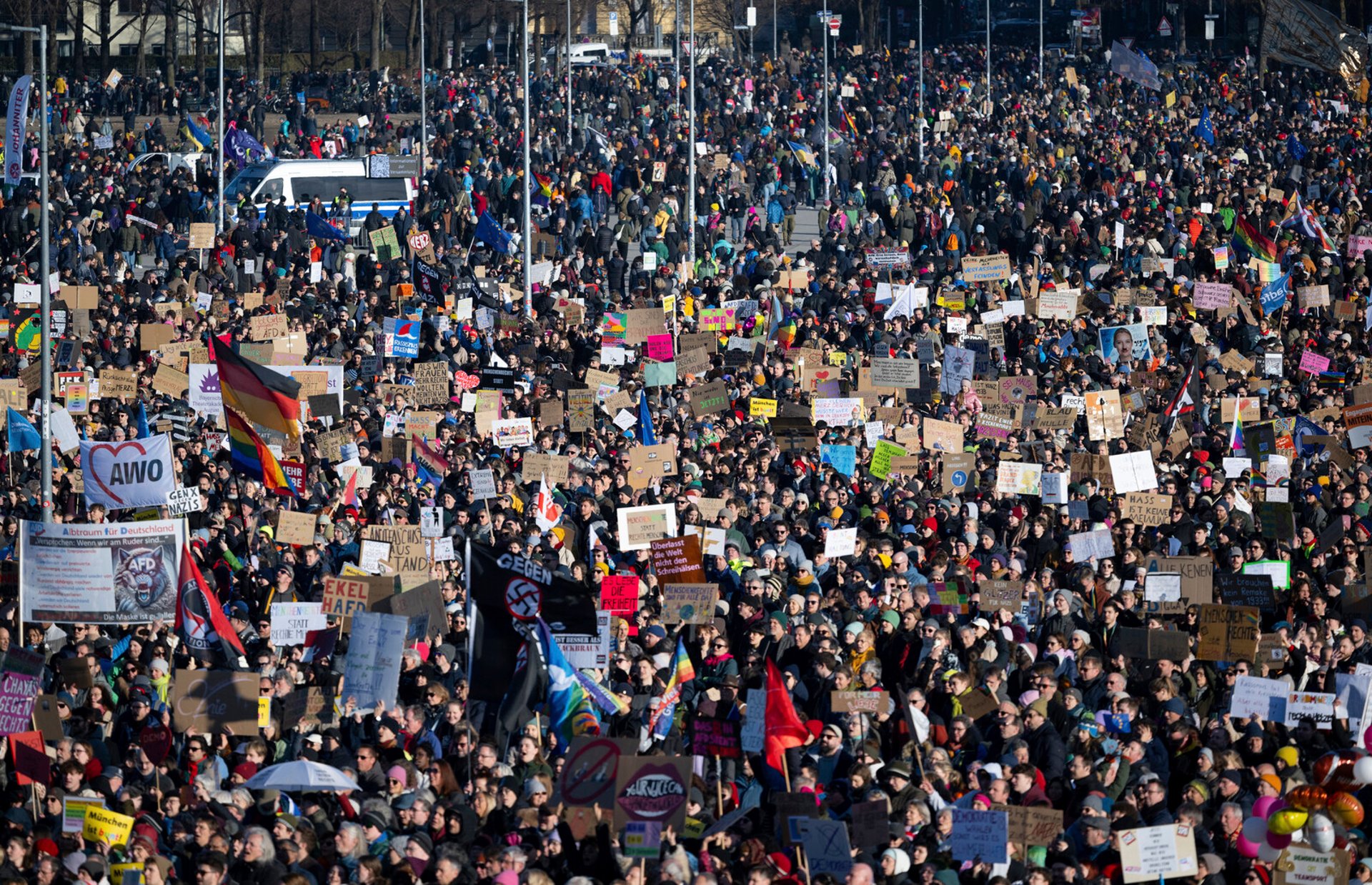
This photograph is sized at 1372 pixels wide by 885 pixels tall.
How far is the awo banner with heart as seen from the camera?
15.6 m

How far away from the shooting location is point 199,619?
1346 cm

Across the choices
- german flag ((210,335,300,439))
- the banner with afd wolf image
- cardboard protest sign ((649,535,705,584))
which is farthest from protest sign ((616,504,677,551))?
the banner with afd wolf image

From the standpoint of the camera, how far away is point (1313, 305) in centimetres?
2417

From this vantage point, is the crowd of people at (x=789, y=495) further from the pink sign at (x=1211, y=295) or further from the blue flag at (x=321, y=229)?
the blue flag at (x=321, y=229)

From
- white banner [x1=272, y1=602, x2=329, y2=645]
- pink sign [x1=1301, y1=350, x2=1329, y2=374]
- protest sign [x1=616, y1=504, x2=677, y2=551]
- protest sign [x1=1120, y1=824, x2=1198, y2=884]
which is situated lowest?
protest sign [x1=1120, y1=824, x2=1198, y2=884]

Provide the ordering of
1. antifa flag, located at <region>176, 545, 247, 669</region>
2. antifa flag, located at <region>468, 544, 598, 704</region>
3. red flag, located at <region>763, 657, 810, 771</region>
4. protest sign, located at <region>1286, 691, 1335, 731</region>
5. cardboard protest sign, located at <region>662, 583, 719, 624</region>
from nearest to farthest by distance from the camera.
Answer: red flag, located at <region>763, 657, 810, 771</region> → protest sign, located at <region>1286, 691, 1335, 731</region> → antifa flag, located at <region>468, 544, 598, 704</region> → antifa flag, located at <region>176, 545, 247, 669</region> → cardboard protest sign, located at <region>662, 583, 719, 624</region>

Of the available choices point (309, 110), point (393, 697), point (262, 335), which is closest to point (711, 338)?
point (262, 335)

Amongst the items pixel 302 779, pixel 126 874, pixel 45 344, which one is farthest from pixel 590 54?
pixel 126 874

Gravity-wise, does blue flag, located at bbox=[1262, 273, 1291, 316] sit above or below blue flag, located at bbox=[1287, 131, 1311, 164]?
below

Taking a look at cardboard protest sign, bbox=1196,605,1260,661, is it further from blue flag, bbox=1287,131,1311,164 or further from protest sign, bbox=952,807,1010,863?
blue flag, bbox=1287,131,1311,164

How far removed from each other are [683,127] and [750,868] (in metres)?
31.9

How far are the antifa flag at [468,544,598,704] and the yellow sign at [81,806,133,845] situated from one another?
2.07m

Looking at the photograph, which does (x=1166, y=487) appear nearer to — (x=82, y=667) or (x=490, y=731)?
A: (x=490, y=731)

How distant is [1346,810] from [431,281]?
673 inches
